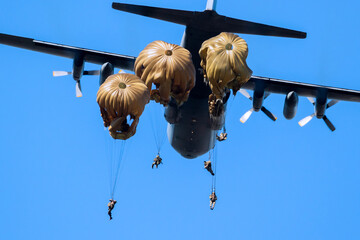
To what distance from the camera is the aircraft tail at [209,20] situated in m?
27.8

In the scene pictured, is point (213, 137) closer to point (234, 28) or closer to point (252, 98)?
point (252, 98)

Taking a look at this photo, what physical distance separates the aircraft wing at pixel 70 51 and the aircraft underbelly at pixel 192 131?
4371 mm

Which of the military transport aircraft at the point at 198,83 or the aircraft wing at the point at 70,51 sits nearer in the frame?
the military transport aircraft at the point at 198,83

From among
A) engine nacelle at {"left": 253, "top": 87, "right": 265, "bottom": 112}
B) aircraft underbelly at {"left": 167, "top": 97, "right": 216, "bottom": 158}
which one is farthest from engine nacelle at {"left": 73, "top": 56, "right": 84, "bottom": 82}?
engine nacelle at {"left": 253, "top": 87, "right": 265, "bottom": 112}

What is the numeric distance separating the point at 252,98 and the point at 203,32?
6.61m

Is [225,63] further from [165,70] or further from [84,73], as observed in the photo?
[84,73]

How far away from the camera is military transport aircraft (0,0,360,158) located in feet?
92.9

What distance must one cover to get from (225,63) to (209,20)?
13.4 feet

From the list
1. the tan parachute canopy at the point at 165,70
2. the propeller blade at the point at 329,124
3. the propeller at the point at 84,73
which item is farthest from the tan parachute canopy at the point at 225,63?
the propeller blade at the point at 329,124

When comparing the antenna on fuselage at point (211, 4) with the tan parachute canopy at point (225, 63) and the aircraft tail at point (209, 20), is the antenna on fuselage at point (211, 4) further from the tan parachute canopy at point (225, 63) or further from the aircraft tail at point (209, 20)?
the tan parachute canopy at point (225, 63)

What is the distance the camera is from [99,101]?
24.2 metres

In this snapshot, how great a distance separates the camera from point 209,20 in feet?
90.9

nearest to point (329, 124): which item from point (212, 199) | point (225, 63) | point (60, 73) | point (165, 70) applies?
point (212, 199)

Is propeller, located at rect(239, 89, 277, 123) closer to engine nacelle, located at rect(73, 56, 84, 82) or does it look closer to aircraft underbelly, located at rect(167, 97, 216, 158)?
aircraft underbelly, located at rect(167, 97, 216, 158)
